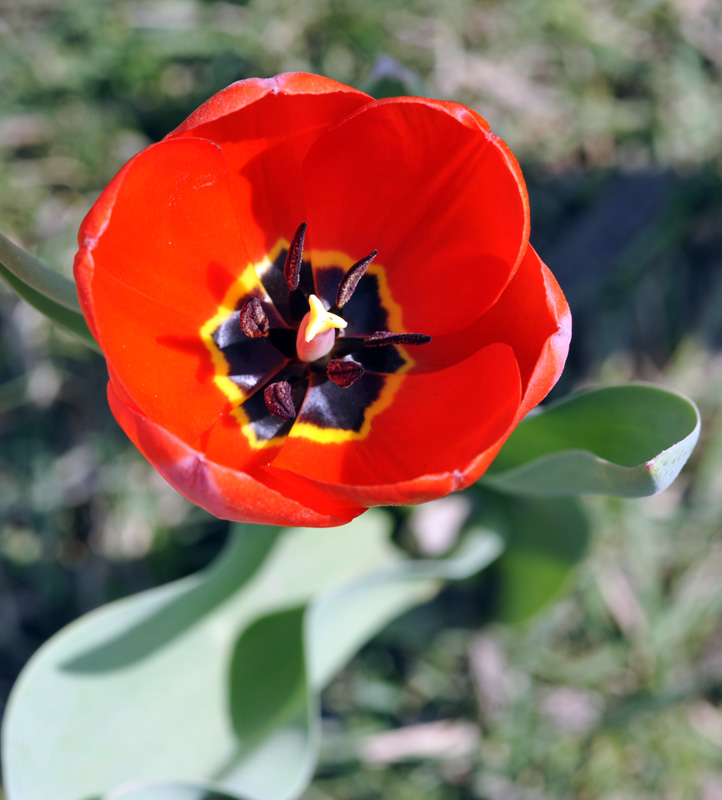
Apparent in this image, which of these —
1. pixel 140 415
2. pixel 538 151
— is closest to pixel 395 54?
pixel 538 151

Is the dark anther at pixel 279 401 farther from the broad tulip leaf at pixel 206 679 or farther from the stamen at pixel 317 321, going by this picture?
the broad tulip leaf at pixel 206 679

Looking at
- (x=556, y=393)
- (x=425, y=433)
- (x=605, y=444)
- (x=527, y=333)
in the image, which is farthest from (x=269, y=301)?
(x=556, y=393)

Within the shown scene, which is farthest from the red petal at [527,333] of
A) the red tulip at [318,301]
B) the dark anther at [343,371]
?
the dark anther at [343,371]

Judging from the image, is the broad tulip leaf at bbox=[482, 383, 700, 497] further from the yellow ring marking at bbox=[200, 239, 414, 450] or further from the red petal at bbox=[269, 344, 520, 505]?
the yellow ring marking at bbox=[200, 239, 414, 450]

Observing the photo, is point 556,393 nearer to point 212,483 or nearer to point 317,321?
point 317,321

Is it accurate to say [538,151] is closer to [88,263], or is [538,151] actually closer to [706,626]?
[706,626]
